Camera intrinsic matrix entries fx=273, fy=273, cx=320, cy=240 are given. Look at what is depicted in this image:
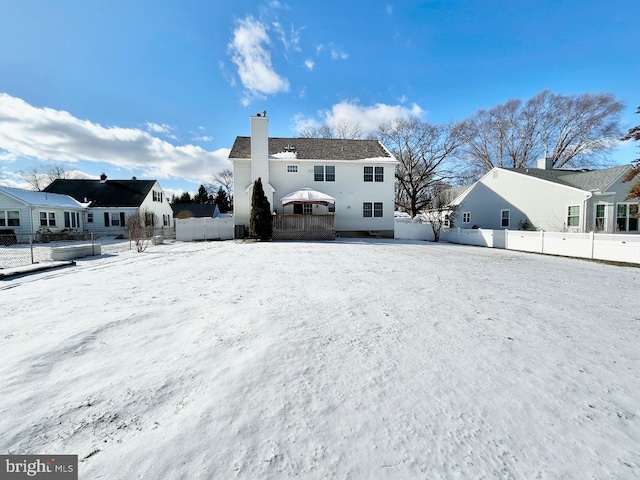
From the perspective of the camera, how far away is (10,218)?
1902cm

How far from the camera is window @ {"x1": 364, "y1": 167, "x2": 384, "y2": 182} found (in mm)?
20047

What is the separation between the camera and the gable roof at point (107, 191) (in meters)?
25.2

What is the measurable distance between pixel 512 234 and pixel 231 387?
16057 mm

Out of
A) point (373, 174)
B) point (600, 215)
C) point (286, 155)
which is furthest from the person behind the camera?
point (373, 174)

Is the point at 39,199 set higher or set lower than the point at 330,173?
lower

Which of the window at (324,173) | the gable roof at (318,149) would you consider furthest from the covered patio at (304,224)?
the gable roof at (318,149)

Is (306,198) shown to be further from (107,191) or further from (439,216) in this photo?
(107,191)

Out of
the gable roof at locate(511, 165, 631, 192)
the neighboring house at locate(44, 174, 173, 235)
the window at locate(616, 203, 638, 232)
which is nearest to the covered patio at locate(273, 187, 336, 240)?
the neighboring house at locate(44, 174, 173, 235)

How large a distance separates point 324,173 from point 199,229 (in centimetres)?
944

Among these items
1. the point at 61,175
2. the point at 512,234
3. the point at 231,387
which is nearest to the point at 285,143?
the point at 512,234

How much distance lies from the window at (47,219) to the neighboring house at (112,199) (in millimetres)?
3372

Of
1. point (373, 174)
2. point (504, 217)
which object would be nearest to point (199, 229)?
point (373, 174)

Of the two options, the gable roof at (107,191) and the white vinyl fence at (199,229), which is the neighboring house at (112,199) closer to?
the gable roof at (107,191)

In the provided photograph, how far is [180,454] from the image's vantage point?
171 cm
